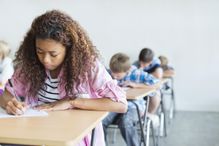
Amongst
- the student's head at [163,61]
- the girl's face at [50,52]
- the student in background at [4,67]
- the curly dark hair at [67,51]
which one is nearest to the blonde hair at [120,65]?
the student in background at [4,67]

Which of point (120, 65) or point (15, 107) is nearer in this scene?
point (15, 107)

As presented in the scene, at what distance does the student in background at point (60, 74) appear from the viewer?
1487 millimetres

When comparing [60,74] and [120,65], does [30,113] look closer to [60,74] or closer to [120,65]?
[60,74]

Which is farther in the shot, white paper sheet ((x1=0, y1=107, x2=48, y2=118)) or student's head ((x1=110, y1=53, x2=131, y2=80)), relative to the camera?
student's head ((x1=110, y1=53, x2=131, y2=80))

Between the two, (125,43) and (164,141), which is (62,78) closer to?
(164,141)

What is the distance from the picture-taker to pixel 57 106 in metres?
1.55

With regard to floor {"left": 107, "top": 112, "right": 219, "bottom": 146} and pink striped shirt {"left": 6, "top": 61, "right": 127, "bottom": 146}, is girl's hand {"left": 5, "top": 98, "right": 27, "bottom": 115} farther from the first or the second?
floor {"left": 107, "top": 112, "right": 219, "bottom": 146}

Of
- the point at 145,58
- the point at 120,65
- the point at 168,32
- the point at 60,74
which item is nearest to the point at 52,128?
the point at 60,74

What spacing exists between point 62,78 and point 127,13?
13.6ft

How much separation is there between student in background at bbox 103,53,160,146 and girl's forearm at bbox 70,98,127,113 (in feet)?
3.75

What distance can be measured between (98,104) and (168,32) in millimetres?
4140

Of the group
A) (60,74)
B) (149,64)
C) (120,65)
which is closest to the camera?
(60,74)

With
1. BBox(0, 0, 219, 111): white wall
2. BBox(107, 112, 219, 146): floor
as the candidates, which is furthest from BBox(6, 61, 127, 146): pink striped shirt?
BBox(0, 0, 219, 111): white wall

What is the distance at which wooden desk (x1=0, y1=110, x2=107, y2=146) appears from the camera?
1074 millimetres
